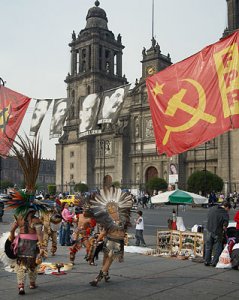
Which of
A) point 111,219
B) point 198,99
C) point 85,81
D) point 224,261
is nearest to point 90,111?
point 224,261

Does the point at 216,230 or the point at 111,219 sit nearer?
the point at 111,219

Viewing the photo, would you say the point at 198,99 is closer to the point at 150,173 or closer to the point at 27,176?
the point at 27,176

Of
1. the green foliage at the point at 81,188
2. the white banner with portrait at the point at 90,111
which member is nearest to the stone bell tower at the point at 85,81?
the green foliage at the point at 81,188

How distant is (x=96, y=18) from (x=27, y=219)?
240 feet

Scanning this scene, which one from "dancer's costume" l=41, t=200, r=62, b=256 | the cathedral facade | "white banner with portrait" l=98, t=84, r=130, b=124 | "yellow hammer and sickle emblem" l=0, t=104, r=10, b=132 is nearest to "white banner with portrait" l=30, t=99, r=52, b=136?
"white banner with portrait" l=98, t=84, r=130, b=124

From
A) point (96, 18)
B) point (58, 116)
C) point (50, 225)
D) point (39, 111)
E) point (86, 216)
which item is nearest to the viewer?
point (86, 216)

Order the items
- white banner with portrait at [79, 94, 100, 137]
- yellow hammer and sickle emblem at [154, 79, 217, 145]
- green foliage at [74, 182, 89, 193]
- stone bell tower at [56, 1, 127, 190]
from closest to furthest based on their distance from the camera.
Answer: yellow hammer and sickle emblem at [154, 79, 217, 145] < white banner with portrait at [79, 94, 100, 137] < green foliage at [74, 182, 89, 193] < stone bell tower at [56, 1, 127, 190]

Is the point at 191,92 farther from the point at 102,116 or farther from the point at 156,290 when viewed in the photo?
the point at 102,116

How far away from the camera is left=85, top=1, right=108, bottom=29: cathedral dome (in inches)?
2963

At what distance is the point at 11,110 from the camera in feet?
41.0

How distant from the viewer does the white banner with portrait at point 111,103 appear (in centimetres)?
1605

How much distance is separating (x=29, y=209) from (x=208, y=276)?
4.35m

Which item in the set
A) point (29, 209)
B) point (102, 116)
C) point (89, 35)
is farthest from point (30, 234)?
point (89, 35)

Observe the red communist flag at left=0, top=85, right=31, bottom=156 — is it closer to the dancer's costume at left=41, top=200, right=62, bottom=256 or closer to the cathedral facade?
the dancer's costume at left=41, top=200, right=62, bottom=256
